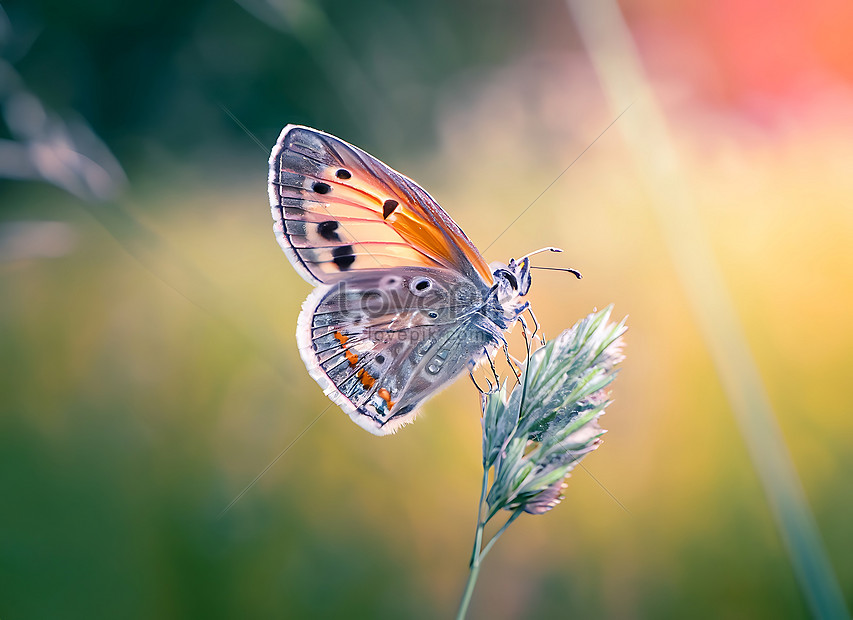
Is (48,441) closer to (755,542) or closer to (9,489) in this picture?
(9,489)

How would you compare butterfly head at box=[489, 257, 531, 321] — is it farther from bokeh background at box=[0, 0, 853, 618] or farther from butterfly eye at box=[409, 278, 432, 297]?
bokeh background at box=[0, 0, 853, 618]

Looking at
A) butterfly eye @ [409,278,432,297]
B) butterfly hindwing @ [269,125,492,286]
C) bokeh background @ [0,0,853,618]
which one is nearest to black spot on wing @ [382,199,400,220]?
butterfly hindwing @ [269,125,492,286]

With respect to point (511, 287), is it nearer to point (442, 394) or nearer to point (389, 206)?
point (389, 206)

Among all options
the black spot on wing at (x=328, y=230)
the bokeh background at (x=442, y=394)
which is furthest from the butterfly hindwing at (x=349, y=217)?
the bokeh background at (x=442, y=394)

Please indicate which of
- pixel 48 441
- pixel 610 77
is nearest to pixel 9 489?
pixel 48 441

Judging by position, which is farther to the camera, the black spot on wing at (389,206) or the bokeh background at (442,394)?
the bokeh background at (442,394)

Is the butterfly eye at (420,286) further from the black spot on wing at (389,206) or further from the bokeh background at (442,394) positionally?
the bokeh background at (442,394)
